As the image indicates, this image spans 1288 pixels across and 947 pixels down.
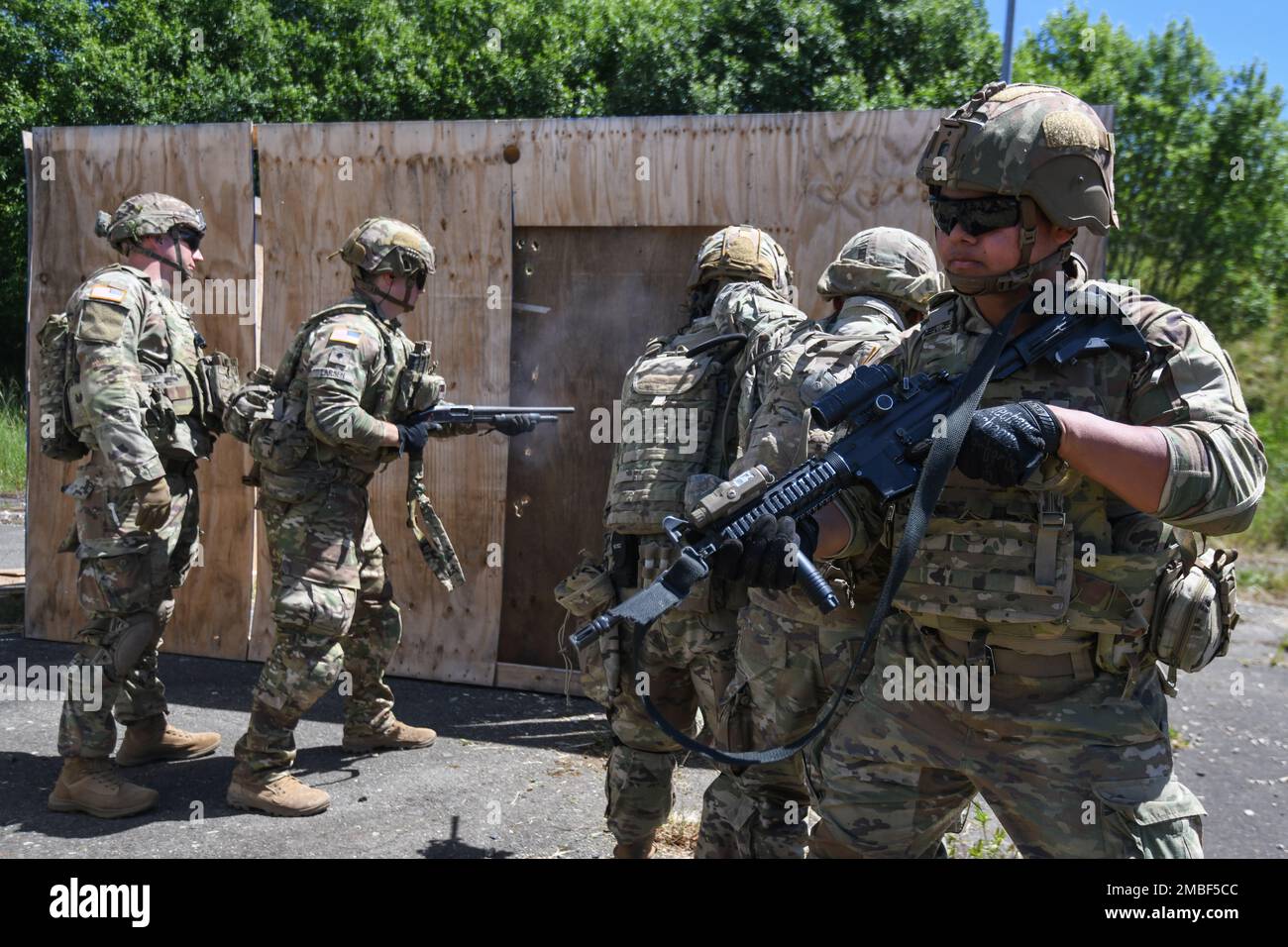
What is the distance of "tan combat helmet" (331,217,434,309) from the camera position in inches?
191

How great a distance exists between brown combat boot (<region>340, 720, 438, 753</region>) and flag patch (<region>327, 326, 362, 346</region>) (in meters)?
1.87

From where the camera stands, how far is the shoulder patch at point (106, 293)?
15.0 feet

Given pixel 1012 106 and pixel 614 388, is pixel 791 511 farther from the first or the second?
pixel 614 388

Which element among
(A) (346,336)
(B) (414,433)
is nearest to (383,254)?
(A) (346,336)

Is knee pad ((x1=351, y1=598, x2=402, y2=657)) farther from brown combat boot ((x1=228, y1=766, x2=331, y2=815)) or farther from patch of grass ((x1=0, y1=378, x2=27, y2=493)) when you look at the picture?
patch of grass ((x1=0, y1=378, x2=27, y2=493))

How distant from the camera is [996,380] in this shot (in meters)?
2.49

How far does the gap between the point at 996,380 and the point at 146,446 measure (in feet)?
11.2

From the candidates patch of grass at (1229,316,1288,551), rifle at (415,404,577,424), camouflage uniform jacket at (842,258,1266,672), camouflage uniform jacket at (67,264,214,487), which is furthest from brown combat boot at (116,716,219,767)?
patch of grass at (1229,316,1288,551)

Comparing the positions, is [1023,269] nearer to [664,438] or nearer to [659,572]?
[664,438]

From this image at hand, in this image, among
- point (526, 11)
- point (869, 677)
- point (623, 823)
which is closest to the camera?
point (869, 677)

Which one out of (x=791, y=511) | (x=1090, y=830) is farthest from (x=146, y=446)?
(x=1090, y=830)

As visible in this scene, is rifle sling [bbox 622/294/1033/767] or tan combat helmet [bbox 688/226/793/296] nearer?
rifle sling [bbox 622/294/1033/767]

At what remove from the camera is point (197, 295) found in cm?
650

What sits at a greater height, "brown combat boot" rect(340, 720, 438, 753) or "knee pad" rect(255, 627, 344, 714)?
"knee pad" rect(255, 627, 344, 714)
